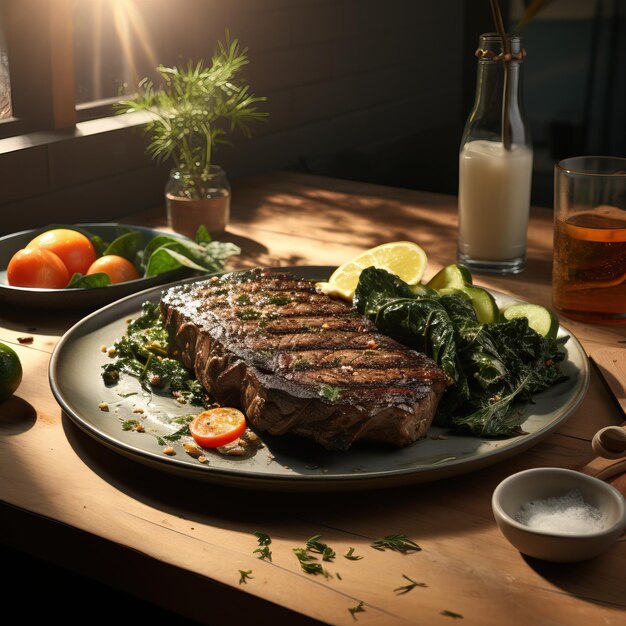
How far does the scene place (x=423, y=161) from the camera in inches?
157

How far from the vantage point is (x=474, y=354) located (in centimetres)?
139

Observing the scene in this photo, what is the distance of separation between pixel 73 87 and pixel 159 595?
1749 millimetres

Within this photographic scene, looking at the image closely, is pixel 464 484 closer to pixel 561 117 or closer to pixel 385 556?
pixel 385 556

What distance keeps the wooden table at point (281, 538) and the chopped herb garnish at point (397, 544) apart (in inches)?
0.5

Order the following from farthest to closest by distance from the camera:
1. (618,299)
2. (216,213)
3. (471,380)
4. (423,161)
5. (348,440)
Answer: (423,161) < (216,213) < (618,299) < (471,380) < (348,440)

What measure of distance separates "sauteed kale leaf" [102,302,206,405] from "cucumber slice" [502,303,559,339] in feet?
1.90

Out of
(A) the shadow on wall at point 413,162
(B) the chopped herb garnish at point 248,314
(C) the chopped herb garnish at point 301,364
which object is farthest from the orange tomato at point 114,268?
(A) the shadow on wall at point 413,162

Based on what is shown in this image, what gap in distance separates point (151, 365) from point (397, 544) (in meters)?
0.59

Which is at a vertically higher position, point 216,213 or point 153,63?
point 153,63

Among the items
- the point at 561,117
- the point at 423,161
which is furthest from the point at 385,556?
the point at 561,117

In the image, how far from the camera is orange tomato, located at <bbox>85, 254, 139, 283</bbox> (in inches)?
73.2

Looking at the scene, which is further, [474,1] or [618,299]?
[474,1]

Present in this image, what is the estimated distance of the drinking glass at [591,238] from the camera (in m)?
1.68

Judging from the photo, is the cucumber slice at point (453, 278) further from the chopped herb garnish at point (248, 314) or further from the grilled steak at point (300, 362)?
the chopped herb garnish at point (248, 314)
